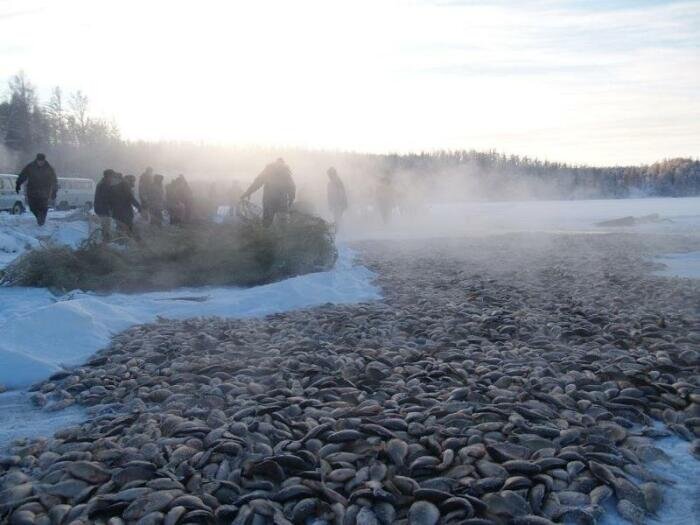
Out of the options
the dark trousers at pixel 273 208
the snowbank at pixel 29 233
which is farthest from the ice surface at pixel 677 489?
the snowbank at pixel 29 233

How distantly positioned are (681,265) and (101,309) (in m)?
13.9

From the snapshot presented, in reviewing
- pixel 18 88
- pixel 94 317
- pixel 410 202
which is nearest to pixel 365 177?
pixel 410 202

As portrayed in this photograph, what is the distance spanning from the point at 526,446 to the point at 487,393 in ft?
3.31

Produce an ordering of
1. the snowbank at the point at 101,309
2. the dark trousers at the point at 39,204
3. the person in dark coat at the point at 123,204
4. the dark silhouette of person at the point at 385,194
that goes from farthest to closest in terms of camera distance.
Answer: the dark silhouette of person at the point at 385,194
the dark trousers at the point at 39,204
the person in dark coat at the point at 123,204
the snowbank at the point at 101,309

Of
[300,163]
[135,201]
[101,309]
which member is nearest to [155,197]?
[135,201]

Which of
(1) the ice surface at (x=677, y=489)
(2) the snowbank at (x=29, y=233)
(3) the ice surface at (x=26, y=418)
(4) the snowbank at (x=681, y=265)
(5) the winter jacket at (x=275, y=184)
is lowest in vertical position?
(4) the snowbank at (x=681, y=265)

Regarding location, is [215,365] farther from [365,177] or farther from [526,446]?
[365,177]

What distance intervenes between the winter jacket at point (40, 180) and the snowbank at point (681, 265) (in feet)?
48.8

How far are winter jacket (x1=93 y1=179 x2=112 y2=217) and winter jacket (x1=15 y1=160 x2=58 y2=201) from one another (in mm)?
3617

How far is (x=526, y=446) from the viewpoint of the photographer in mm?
3869

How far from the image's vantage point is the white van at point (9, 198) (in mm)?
25708

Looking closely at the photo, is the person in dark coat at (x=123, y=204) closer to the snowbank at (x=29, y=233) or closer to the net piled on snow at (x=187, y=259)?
the net piled on snow at (x=187, y=259)

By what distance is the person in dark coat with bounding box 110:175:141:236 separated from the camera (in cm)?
1299

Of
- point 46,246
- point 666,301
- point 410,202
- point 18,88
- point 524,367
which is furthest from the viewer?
point 18,88
